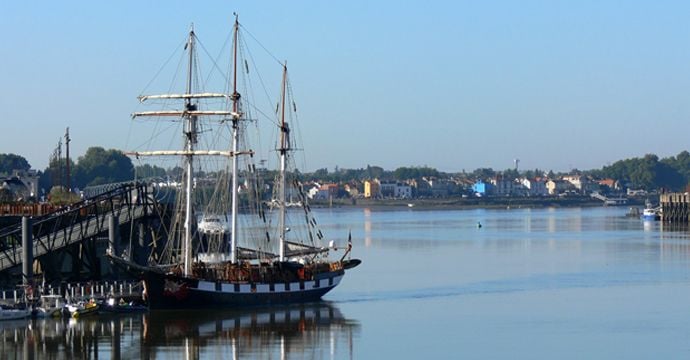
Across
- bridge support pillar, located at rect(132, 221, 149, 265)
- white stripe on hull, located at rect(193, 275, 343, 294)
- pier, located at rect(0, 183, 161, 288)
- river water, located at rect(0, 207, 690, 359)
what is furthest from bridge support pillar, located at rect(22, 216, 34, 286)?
bridge support pillar, located at rect(132, 221, 149, 265)

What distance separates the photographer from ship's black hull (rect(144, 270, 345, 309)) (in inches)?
2456

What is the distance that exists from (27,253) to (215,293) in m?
8.62

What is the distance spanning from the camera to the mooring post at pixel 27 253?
5984 cm

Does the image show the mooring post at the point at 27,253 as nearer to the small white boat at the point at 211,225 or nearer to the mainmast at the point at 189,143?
the mainmast at the point at 189,143

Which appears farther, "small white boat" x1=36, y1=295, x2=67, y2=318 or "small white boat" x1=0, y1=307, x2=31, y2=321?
"small white boat" x1=36, y1=295, x2=67, y2=318

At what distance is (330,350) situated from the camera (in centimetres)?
5272

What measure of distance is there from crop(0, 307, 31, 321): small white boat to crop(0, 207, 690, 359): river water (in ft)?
1.96

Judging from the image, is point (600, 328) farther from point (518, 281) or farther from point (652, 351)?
point (518, 281)

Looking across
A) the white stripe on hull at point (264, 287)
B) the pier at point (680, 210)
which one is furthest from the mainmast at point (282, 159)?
the pier at point (680, 210)

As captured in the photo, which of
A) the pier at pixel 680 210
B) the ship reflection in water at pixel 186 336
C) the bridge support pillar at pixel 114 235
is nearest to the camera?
the ship reflection in water at pixel 186 336

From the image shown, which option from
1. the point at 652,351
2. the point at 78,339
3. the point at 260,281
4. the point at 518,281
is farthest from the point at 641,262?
the point at 78,339

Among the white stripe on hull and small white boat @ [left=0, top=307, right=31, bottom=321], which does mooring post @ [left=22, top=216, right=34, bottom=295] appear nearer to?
small white boat @ [left=0, top=307, right=31, bottom=321]

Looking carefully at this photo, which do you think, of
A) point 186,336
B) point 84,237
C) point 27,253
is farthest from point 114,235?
point 186,336

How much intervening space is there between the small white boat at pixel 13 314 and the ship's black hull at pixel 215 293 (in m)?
5.76
